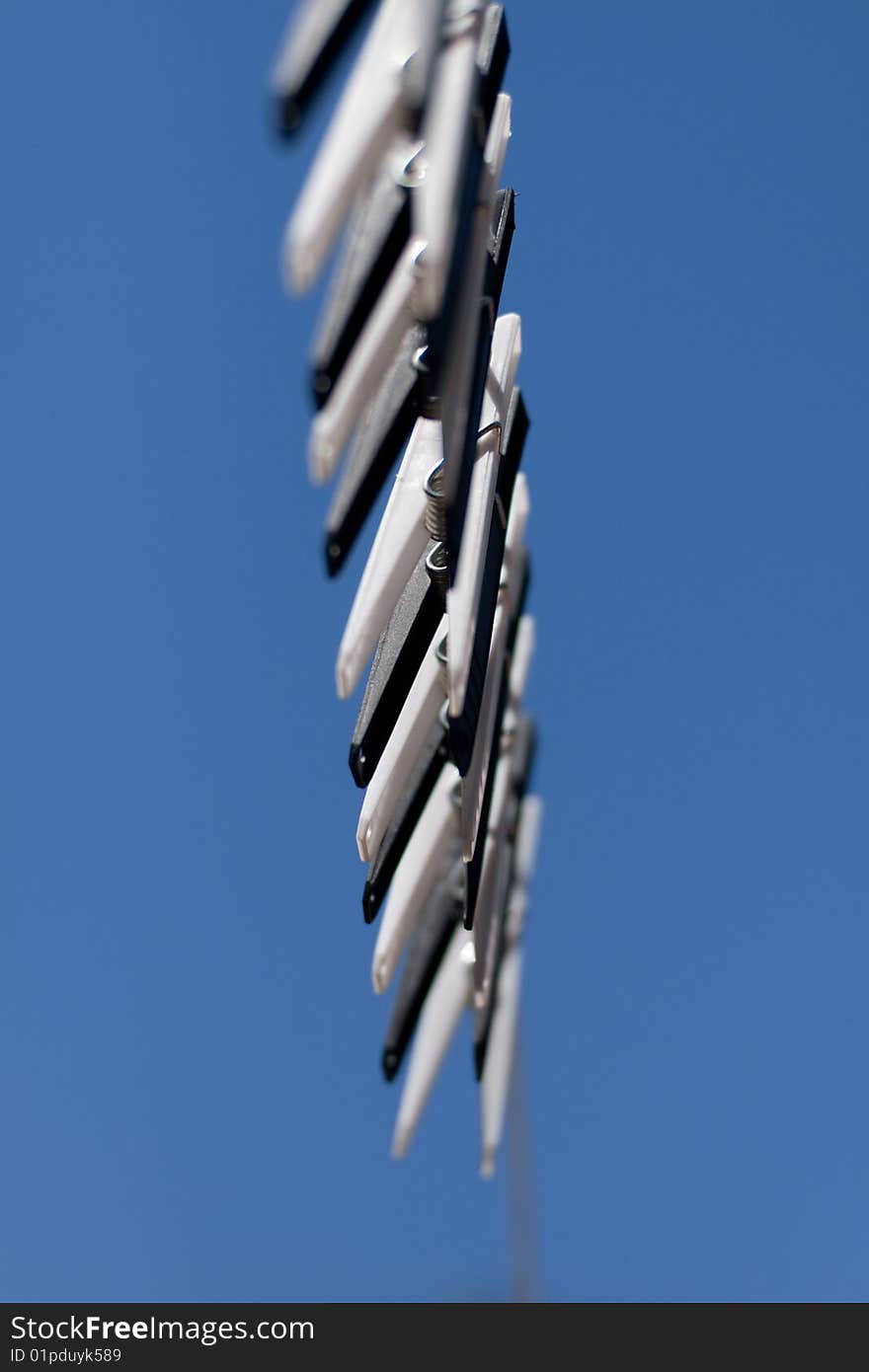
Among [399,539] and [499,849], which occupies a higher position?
[399,539]

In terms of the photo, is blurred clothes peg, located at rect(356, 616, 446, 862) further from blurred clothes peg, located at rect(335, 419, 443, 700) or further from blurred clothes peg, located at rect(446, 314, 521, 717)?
→ blurred clothes peg, located at rect(335, 419, 443, 700)

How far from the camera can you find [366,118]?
8.88 meters

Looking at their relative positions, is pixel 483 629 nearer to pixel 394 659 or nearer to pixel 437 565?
pixel 437 565

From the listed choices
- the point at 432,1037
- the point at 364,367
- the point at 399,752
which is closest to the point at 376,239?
the point at 364,367

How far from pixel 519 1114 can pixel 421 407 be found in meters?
15.4

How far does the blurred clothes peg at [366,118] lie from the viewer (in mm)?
8422

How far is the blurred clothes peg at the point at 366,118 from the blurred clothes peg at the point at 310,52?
231 millimetres

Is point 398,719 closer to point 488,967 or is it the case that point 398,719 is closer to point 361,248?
point 361,248

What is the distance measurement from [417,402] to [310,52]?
3074 millimetres

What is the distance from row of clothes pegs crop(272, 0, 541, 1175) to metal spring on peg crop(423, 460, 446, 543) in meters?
0.02

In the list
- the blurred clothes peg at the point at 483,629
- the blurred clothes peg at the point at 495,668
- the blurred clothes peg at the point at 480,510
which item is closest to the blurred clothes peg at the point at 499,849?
the blurred clothes peg at the point at 495,668

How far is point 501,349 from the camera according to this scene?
12.9m

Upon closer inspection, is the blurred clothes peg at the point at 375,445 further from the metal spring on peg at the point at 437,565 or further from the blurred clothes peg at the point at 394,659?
the blurred clothes peg at the point at 394,659
